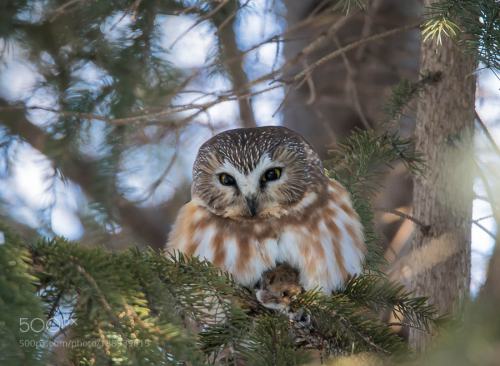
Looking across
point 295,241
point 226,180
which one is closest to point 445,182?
point 295,241

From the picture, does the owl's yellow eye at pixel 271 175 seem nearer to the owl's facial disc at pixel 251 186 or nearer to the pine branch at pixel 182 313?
the owl's facial disc at pixel 251 186

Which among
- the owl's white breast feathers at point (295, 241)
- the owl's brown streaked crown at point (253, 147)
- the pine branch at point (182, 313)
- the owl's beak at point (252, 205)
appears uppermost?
the owl's brown streaked crown at point (253, 147)

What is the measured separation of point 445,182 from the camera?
142 inches

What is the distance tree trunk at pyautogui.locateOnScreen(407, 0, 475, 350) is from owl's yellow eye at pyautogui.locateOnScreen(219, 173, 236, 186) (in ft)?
3.25

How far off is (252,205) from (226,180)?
26 cm

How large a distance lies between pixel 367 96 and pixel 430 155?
2.42 m

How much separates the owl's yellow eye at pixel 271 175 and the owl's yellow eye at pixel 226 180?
0.15 m

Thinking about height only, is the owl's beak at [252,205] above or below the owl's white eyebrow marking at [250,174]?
below

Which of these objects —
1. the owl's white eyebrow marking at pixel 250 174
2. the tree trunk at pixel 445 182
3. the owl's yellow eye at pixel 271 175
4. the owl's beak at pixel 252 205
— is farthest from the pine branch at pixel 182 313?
the tree trunk at pixel 445 182

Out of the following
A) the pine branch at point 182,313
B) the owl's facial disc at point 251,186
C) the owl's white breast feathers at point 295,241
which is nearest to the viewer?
Answer: the pine branch at point 182,313

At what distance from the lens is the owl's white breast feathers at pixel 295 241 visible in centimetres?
327

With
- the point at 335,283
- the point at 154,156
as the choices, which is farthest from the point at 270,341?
the point at 154,156

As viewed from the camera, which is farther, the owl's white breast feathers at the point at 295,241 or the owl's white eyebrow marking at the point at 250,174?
the owl's white eyebrow marking at the point at 250,174

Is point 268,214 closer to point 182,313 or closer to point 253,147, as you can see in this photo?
point 253,147
